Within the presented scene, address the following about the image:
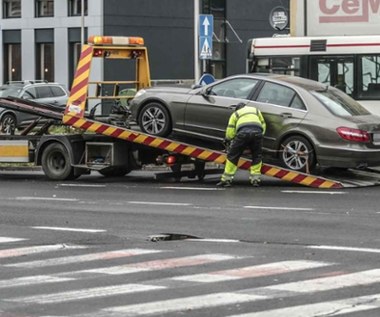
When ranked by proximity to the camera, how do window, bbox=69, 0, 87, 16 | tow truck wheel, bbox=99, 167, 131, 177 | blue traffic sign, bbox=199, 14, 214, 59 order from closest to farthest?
tow truck wheel, bbox=99, 167, 131, 177
blue traffic sign, bbox=199, 14, 214, 59
window, bbox=69, 0, 87, 16

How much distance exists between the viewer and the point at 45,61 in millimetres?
45656

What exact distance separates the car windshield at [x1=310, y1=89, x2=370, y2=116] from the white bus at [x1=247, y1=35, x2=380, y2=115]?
2.45 m

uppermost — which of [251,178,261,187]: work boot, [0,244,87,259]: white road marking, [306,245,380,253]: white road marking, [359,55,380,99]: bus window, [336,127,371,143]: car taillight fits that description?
[359,55,380,99]: bus window

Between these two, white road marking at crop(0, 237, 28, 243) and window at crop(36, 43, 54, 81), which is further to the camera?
window at crop(36, 43, 54, 81)

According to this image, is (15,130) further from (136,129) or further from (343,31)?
(343,31)

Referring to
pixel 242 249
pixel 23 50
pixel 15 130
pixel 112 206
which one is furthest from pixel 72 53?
pixel 242 249

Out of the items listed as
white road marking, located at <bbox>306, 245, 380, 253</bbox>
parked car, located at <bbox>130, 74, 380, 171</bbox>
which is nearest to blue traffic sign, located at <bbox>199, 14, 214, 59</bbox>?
parked car, located at <bbox>130, 74, 380, 171</bbox>

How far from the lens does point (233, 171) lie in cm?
1659

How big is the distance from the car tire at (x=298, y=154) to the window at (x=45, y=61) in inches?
1183

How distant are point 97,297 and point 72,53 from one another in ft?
123

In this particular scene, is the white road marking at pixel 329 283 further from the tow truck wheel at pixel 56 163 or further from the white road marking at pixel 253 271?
the tow truck wheel at pixel 56 163

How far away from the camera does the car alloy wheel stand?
17297 mm

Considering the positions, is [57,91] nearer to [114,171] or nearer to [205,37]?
[205,37]

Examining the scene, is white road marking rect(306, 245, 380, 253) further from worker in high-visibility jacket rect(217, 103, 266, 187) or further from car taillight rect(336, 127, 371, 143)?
car taillight rect(336, 127, 371, 143)
